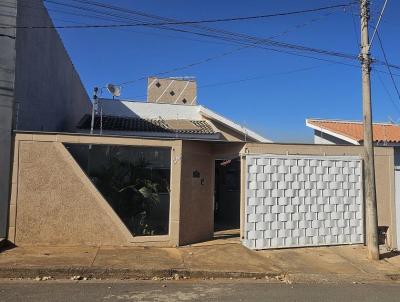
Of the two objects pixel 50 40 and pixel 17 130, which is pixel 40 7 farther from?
pixel 17 130

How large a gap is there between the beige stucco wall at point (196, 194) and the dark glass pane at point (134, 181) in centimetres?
41

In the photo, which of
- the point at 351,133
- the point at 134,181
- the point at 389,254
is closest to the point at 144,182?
the point at 134,181

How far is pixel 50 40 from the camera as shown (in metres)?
13.1

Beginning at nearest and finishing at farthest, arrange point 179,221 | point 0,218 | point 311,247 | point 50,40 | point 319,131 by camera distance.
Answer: point 0,218 < point 179,221 < point 311,247 < point 50,40 < point 319,131

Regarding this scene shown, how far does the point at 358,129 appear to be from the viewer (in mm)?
22688

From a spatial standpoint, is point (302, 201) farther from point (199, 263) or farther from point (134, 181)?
point (134, 181)

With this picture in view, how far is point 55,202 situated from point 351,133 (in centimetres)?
1579

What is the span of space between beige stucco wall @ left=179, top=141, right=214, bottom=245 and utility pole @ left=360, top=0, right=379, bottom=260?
149 inches

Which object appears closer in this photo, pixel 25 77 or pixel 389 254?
pixel 25 77

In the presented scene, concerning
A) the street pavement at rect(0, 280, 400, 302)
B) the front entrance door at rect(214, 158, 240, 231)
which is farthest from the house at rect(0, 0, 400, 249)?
the front entrance door at rect(214, 158, 240, 231)

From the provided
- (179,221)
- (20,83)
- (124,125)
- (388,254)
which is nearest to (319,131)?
(124,125)

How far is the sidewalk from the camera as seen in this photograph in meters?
8.20

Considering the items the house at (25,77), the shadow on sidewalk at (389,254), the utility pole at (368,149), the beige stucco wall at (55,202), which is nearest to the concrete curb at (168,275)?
the utility pole at (368,149)

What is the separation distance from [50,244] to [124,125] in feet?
28.6
